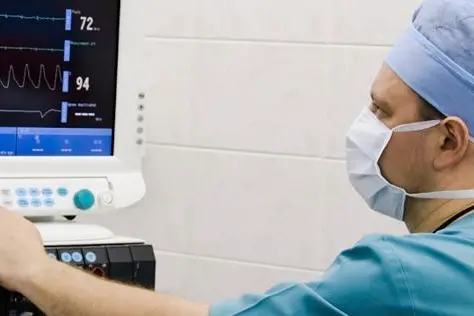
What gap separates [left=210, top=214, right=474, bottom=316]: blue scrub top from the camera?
1.19 metres

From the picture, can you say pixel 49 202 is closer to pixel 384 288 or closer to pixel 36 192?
pixel 36 192

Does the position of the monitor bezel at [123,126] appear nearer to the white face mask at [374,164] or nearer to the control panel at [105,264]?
the control panel at [105,264]

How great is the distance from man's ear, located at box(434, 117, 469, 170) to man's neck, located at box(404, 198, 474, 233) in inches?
2.4

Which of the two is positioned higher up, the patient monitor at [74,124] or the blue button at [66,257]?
the patient monitor at [74,124]

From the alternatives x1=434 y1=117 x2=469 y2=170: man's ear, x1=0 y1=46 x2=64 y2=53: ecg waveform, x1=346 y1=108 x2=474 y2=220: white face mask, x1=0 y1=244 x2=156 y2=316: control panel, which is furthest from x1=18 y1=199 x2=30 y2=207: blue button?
x1=434 y1=117 x2=469 y2=170: man's ear

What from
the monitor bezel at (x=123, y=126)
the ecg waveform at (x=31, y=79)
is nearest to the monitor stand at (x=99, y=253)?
the monitor bezel at (x=123, y=126)

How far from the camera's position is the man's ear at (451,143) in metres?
1.37

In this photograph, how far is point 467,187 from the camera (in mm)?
1383

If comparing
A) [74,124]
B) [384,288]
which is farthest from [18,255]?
[384,288]

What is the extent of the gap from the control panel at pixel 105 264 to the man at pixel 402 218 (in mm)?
64

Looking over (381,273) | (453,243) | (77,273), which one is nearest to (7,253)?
(77,273)

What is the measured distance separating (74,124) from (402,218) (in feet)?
1.88

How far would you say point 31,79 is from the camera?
1.46 meters

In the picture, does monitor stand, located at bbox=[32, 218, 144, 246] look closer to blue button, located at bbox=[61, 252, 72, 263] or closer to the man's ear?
blue button, located at bbox=[61, 252, 72, 263]
